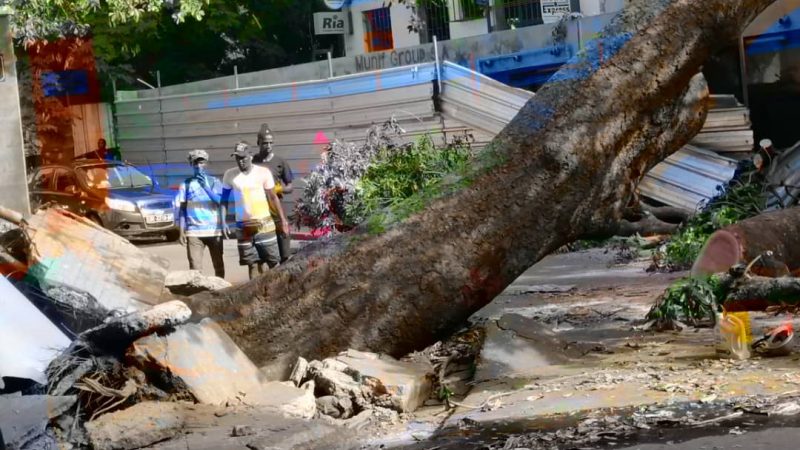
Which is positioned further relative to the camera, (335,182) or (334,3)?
(334,3)

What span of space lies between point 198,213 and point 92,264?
3.06m

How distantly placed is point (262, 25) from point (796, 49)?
14.2 metres

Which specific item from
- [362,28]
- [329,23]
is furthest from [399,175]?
[362,28]

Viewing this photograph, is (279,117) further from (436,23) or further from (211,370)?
(211,370)

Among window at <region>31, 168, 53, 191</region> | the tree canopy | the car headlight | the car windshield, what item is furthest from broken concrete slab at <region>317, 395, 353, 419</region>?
the tree canopy

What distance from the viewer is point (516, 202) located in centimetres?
812

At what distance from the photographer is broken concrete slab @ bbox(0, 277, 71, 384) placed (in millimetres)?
7012

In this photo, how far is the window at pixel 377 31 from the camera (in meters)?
25.9

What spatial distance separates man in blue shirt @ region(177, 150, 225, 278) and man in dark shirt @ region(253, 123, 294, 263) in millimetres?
592

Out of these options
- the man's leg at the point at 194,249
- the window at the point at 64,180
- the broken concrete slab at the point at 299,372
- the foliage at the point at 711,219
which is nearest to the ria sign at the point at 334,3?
the window at the point at 64,180

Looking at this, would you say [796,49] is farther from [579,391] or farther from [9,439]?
[9,439]

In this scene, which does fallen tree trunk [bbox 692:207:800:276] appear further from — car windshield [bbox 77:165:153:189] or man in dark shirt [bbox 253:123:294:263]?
car windshield [bbox 77:165:153:189]

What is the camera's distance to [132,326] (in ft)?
23.2

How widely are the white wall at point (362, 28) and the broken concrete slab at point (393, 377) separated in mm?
17516
